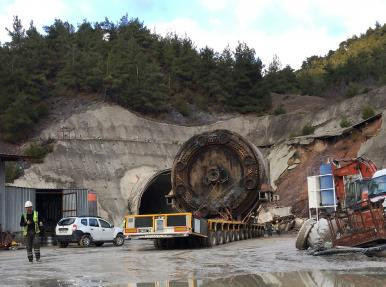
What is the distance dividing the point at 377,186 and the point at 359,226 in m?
3.69

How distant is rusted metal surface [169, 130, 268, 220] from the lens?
1026 inches

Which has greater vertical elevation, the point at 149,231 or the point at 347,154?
the point at 347,154

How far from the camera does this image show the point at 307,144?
160 feet

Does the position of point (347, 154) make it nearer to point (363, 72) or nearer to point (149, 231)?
point (149, 231)

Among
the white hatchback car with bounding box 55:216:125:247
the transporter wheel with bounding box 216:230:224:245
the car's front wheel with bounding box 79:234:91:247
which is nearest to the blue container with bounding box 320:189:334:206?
the transporter wheel with bounding box 216:230:224:245

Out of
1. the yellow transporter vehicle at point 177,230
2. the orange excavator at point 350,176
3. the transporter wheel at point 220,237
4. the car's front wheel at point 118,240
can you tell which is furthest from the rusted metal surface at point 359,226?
the car's front wheel at point 118,240

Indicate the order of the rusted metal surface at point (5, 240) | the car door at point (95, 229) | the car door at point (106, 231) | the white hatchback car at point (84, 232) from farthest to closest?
1. the car door at point (106, 231)
2. the car door at point (95, 229)
3. the white hatchback car at point (84, 232)
4. the rusted metal surface at point (5, 240)

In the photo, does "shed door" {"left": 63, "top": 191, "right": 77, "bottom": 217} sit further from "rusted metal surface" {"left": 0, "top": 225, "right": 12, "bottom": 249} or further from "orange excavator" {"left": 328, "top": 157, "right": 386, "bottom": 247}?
"orange excavator" {"left": 328, "top": 157, "right": 386, "bottom": 247}

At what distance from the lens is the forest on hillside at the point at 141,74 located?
60344mm

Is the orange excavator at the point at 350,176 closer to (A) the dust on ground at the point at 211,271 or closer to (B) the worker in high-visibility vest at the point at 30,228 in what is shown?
(A) the dust on ground at the point at 211,271

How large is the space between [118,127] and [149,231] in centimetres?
3559

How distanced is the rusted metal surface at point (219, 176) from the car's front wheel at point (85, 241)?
4.72 m

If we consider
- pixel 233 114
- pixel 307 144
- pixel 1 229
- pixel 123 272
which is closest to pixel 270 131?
pixel 233 114

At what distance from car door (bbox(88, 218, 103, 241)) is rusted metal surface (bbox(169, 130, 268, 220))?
4.40m
